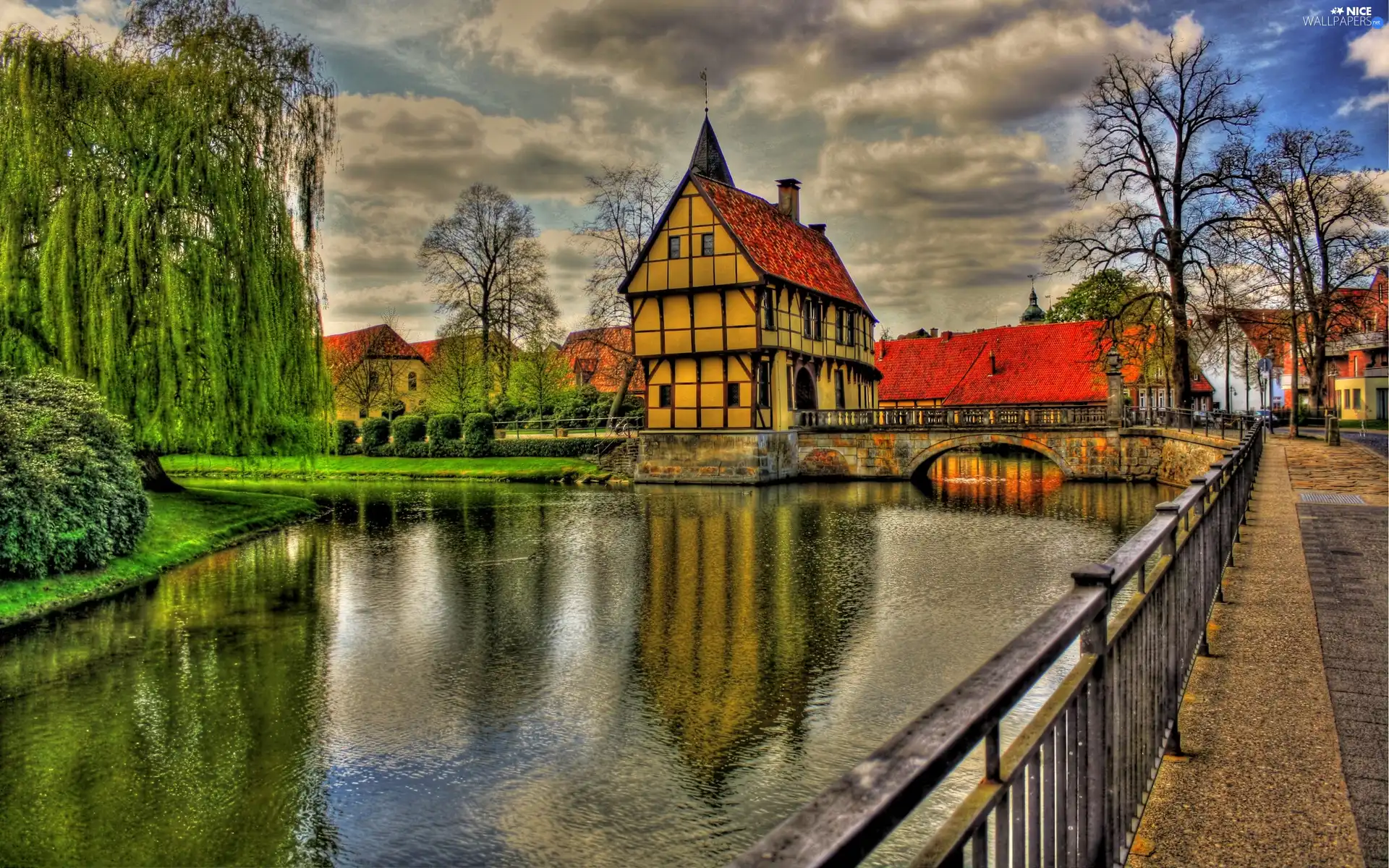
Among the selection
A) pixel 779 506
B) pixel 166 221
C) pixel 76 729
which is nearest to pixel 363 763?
pixel 76 729

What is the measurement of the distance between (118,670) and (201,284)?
426 inches

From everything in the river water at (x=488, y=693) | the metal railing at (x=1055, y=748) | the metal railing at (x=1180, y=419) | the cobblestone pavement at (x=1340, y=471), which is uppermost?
the metal railing at (x=1180, y=419)

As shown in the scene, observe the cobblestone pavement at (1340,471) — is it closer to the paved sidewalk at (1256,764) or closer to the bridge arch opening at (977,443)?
the bridge arch opening at (977,443)

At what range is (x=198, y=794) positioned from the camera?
6621 mm

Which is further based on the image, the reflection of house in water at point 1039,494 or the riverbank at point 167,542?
the reflection of house in water at point 1039,494

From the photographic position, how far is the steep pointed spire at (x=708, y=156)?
41.1 meters

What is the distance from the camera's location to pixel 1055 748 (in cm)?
254

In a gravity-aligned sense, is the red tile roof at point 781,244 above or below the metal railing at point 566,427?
above

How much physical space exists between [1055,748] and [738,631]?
874 centimetres

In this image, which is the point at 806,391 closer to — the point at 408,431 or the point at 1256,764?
the point at 408,431

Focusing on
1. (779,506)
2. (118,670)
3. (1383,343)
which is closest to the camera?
(118,670)

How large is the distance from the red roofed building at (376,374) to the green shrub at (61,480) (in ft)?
150

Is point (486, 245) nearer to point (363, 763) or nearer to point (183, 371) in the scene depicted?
point (183, 371)

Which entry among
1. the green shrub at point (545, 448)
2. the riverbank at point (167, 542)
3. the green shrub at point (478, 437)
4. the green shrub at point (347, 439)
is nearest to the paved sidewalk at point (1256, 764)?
the riverbank at point (167, 542)
